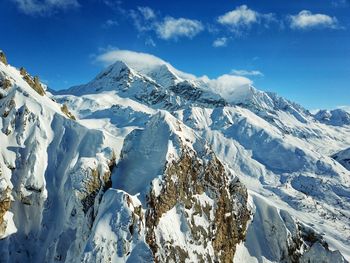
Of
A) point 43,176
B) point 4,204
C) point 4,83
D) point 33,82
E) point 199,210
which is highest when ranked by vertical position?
point 33,82

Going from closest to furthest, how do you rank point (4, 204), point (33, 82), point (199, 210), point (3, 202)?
point (199, 210)
point (3, 202)
point (4, 204)
point (33, 82)

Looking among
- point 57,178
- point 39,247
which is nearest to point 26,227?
point 39,247

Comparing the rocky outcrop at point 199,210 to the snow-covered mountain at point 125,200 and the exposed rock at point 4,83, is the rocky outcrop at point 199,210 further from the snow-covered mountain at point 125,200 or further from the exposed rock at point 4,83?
the exposed rock at point 4,83

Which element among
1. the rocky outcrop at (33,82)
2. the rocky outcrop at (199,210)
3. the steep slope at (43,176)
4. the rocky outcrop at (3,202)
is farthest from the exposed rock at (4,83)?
the rocky outcrop at (199,210)

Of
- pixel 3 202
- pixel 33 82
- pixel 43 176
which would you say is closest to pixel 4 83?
pixel 33 82

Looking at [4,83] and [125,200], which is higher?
[4,83]

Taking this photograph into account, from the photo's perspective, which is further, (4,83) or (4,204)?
(4,83)

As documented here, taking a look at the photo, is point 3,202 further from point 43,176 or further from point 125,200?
point 125,200

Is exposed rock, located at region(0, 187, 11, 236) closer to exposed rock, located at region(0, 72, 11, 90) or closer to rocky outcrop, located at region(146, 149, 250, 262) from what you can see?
rocky outcrop, located at region(146, 149, 250, 262)

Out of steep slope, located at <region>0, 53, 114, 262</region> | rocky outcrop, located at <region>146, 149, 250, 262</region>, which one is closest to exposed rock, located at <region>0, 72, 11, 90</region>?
steep slope, located at <region>0, 53, 114, 262</region>
